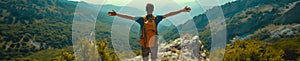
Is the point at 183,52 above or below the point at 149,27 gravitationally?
below

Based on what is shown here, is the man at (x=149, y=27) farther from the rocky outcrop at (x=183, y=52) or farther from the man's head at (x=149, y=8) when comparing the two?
the rocky outcrop at (x=183, y=52)

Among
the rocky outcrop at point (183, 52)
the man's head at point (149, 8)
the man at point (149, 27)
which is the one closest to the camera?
the man at point (149, 27)

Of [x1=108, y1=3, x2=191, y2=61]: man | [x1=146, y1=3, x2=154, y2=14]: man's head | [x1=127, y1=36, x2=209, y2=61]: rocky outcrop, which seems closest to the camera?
[x1=108, y1=3, x2=191, y2=61]: man

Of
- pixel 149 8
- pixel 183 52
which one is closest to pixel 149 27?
pixel 149 8

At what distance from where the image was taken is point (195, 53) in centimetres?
1684

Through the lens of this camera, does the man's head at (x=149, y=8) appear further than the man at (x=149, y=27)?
Yes

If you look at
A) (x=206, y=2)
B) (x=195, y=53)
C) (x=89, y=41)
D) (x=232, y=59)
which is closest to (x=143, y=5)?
(x=206, y=2)

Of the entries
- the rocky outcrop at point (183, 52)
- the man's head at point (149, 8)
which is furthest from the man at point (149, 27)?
the rocky outcrop at point (183, 52)

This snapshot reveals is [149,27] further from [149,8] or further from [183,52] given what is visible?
[183,52]

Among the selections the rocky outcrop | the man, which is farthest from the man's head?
the rocky outcrop

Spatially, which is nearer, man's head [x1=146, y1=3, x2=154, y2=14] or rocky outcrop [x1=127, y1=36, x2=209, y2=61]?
man's head [x1=146, y1=3, x2=154, y2=14]

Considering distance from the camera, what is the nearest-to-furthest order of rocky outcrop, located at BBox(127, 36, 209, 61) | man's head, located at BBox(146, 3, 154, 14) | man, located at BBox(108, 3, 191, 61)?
man, located at BBox(108, 3, 191, 61)
man's head, located at BBox(146, 3, 154, 14)
rocky outcrop, located at BBox(127, 36, 209, 61)

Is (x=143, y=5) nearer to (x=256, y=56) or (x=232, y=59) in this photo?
(x=232, y=59)

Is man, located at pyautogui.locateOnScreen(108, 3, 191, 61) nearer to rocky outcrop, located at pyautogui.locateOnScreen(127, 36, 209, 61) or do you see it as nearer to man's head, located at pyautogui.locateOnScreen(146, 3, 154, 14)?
man's head, located at pyautogui.locateOnScreen(146, 3, 154, 14)
